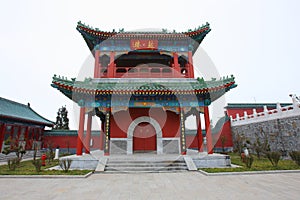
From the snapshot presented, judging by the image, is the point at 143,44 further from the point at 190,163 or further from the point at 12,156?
the point at 12,156

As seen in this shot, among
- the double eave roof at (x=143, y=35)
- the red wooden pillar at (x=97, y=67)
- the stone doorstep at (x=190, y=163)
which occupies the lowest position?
the stone doorstep at (x=190, y=163)

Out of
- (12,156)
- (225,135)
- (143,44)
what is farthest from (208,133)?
(12,156)

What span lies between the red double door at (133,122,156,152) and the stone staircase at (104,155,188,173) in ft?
9.96

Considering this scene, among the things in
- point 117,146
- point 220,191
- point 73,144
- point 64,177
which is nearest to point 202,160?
point 220,191

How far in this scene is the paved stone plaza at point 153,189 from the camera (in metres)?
4.65

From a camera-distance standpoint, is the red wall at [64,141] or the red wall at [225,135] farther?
the red wall at [64,141]

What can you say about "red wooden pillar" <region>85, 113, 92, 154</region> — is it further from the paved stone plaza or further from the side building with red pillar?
the side building with red pillar

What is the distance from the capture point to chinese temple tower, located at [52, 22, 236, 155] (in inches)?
389

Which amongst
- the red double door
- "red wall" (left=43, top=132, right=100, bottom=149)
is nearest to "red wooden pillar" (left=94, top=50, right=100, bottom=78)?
the red double door

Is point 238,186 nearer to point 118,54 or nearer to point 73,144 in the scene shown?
point 118,54

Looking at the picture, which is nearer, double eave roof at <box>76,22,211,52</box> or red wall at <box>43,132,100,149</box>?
double eave roof at <box>76,22,211,52</box>

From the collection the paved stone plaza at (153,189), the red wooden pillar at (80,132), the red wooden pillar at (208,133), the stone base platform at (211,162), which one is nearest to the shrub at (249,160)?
the stone base platform at (211,162)

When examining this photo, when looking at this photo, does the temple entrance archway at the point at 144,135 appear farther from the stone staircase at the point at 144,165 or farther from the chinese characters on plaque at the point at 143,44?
the chinese characters on plaque at the point at 143,44

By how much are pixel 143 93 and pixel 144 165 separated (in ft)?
13.0
